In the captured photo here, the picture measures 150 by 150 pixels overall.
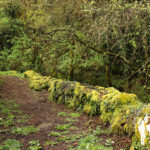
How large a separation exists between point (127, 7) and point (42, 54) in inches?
303

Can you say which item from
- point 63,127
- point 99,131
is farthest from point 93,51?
point 99,131

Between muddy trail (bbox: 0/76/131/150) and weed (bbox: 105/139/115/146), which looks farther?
muddy trail (bbox: 0/76/131/150)

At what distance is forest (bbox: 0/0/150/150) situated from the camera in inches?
253

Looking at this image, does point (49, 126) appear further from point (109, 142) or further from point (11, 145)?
point (109, 142)

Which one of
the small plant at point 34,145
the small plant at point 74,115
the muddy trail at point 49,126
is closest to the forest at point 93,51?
the muddy trail at point 49,126

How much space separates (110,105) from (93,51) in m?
6.38

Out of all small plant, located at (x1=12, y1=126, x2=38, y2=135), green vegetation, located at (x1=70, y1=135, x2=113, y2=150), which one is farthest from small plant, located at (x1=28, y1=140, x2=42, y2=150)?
green vegetation, located at (x1=70, y1=135, x2=113, y2=150)

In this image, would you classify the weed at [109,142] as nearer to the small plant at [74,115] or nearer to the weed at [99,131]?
the weed at [99,131]

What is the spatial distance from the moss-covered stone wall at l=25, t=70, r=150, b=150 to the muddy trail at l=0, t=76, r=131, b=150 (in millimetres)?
233

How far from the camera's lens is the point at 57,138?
507cm

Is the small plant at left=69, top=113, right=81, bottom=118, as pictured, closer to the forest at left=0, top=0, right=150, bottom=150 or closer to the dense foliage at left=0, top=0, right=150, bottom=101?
the forest at left=0, top=0, right=150, bottom=150

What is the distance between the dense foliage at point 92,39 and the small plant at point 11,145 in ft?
15.1

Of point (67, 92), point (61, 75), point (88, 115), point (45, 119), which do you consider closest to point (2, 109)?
point (45, 119)

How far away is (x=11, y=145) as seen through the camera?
4621 millimetres
